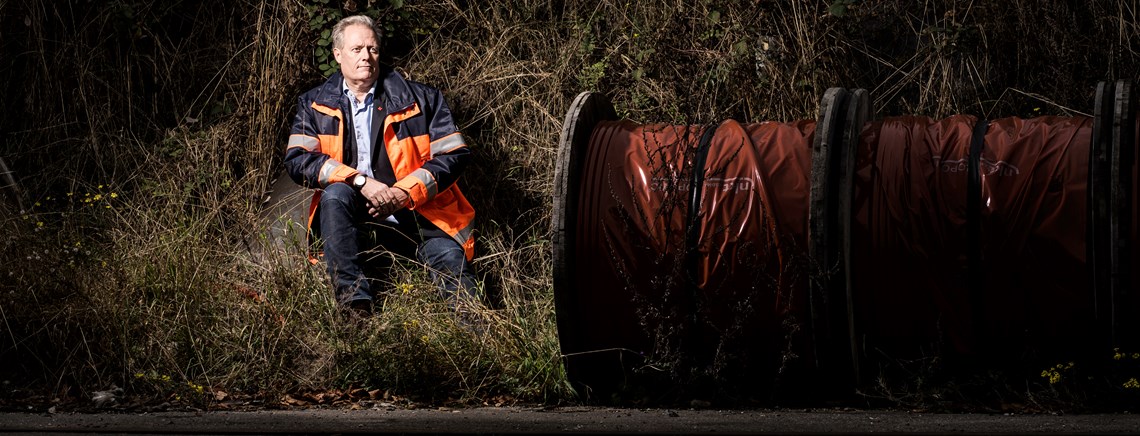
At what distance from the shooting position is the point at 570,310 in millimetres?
5406

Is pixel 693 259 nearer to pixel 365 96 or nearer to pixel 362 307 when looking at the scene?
pixel 362 307

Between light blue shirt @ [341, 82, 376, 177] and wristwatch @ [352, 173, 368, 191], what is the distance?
239 mm

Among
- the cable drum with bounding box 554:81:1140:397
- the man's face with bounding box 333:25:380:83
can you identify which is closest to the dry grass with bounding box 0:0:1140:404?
the cable drum with bounding box 554:81:1140:397

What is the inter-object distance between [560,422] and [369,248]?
7.14 feet

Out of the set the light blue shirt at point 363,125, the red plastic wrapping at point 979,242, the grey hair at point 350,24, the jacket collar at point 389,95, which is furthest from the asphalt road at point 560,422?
the grey hair at point 350,24

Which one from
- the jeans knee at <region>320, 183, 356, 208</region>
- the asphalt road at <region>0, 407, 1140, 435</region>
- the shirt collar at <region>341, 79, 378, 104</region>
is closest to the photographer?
the asphalt road at <region>0, 407, 1140, 435</region>

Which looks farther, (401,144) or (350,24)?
(350,24)

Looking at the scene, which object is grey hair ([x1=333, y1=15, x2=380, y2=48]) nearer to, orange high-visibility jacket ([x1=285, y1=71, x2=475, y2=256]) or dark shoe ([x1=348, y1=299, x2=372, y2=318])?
orange high-visibility jacket ([x1=285, y1=71, x2=475, y2=256])

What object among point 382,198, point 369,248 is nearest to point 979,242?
point 382,198

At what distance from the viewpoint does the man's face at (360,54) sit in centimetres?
705

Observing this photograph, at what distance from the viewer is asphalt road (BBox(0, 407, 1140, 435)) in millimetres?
4754

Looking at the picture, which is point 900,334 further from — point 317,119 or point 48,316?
point 48,316

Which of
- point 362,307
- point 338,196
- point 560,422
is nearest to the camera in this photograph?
point 560,422

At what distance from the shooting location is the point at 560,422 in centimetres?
508
